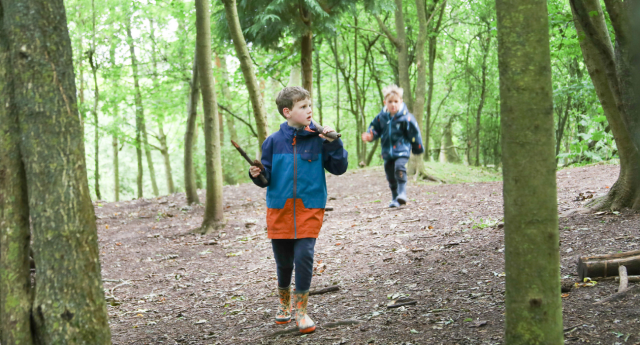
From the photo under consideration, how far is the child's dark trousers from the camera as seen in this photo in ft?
28.2

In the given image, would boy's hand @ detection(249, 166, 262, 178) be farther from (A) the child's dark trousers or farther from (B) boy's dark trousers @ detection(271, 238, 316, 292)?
(A) the child's dark trousers

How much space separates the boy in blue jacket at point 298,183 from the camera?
360cm

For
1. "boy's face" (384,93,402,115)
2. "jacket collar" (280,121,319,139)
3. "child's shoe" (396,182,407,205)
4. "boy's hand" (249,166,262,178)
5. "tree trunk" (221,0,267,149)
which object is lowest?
"child's shoe" (396,182,407,205)

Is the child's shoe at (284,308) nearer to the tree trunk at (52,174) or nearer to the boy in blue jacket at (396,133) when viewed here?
the tree trunk at (52,174)

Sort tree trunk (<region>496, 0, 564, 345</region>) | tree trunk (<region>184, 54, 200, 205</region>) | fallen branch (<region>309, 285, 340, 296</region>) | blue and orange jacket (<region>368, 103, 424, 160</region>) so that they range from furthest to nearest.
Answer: tree trunk (<region>184, 54, 200, 205</region>)
blue and orange jacket (<region>368, 103, 424, 160</region>)
fallen branch (<region>309, 285, 340, 296</region>)
tree trunk (<region>496, 0, 564, 345</region>)

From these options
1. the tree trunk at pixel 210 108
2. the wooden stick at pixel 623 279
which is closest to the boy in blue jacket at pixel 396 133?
the tree trunk at pixel 210 108

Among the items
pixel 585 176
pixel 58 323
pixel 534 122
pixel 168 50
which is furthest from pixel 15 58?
pixel 168 50

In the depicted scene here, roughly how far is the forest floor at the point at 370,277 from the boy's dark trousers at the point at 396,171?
20.9 inches

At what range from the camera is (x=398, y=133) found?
338 inches

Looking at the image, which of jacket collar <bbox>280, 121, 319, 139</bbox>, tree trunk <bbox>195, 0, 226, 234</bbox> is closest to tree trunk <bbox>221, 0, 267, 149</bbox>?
tree trunk <bbox>195, 0, 226, 234</bbox>

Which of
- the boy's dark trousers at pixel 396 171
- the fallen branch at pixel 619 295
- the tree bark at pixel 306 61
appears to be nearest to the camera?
the fallen branch at pixel 619 295

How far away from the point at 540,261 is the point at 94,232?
211cm

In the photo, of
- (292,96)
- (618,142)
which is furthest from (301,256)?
(618,142)

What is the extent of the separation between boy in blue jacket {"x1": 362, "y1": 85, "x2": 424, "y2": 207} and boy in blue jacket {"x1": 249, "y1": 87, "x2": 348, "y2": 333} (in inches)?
183
